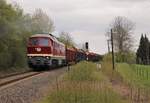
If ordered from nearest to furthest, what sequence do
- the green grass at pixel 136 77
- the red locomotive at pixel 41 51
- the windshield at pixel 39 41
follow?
the green grass at pixel 136 77 → the red locomotive at pixel 41 51 → the windshield at pixel 39 41

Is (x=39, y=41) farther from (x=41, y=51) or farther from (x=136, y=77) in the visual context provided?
(x=136, y=77)

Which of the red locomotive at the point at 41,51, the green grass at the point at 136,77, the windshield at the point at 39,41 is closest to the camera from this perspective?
the green grass at the point at 136,77

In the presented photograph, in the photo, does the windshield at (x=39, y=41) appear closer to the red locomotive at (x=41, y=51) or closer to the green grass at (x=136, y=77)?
the red locomotive at (x=41, y=51)

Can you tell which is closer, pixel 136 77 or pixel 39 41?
pixel 136 77

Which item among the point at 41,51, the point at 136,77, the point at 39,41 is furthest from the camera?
the point at 39,41

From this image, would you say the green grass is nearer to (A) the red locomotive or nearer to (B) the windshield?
(A) the red locomotive

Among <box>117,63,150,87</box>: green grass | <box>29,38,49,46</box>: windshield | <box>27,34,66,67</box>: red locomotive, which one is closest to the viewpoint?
<box>117,63,150,87</box>: green grass

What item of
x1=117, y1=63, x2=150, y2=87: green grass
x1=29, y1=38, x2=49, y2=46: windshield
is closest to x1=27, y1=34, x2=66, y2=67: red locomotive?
x1=29, y1=38, x2=49, y2=46: windshield

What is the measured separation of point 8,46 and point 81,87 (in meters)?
34.8

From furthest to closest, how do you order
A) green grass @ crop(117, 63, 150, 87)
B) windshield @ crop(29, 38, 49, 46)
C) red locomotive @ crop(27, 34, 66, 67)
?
windshield @ crop(29, 38, 49, 46)
red locomotive @ crop(27, 34, 66, 67)
green grass @ crop(117, 63, 150, 87)

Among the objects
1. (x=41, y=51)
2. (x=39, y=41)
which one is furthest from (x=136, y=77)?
(x=39, y=41)

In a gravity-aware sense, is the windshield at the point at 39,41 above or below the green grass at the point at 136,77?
above

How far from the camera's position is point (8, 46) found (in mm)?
50906

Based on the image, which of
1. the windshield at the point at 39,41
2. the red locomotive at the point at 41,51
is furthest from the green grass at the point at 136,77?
the windshield at the point at 39,41
